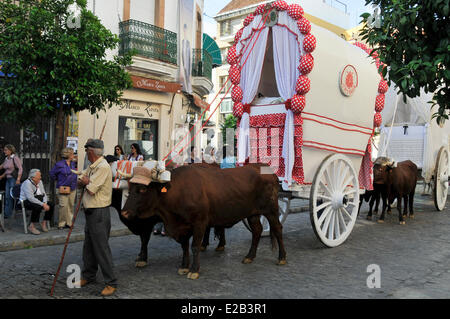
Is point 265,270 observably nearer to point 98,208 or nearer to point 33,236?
point 98,208

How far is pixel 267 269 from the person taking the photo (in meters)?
A: 5.82

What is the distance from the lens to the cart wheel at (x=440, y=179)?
38.5ft

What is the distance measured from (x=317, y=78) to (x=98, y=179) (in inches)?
162

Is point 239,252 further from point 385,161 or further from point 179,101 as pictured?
point 179,101

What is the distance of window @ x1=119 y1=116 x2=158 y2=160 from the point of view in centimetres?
1490

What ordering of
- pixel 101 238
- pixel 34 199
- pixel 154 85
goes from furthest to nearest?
pixel 154 85 < pixel 34 199 < pixel 101 238

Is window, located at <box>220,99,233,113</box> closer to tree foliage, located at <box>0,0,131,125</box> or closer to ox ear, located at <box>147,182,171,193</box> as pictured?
tree foliage, located at <box>0,0,131,125</box>

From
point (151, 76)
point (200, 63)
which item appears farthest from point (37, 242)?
point (200, 63)

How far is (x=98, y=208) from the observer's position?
15.3 ft

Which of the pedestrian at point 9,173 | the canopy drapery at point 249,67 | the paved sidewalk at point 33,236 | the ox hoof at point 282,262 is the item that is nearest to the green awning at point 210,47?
the pedestrian at point 9,173

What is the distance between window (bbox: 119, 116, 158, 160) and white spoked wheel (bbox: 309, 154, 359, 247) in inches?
359

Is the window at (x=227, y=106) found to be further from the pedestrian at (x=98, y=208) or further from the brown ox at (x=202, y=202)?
the pedestrian at (x=98, y=208)

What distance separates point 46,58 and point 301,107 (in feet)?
16.5

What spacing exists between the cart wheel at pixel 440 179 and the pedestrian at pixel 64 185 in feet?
32.1
